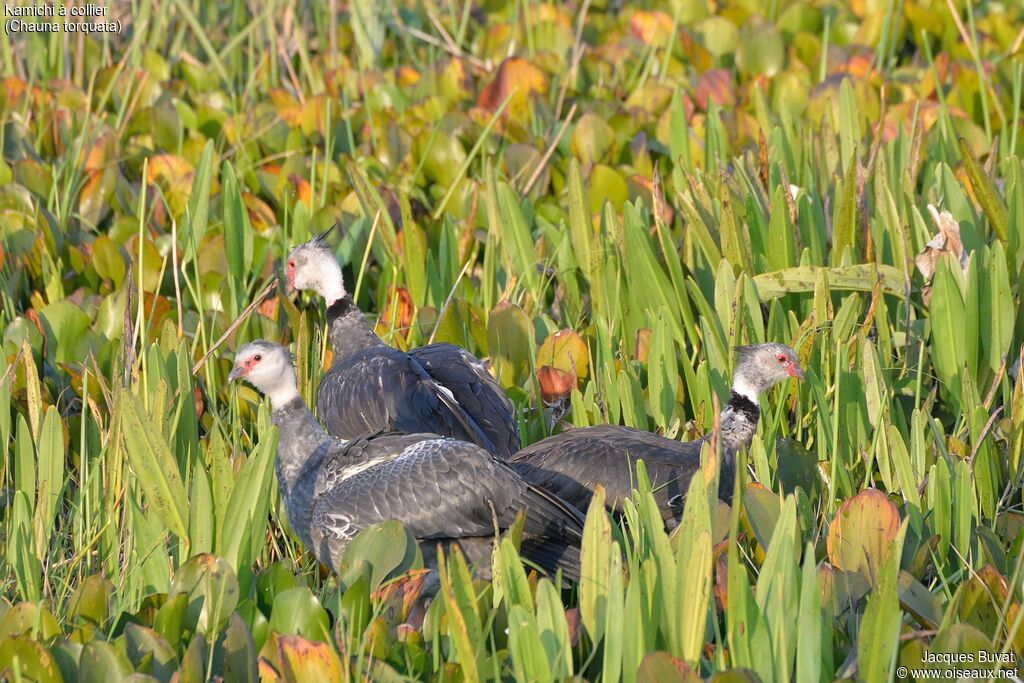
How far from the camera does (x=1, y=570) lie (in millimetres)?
3256

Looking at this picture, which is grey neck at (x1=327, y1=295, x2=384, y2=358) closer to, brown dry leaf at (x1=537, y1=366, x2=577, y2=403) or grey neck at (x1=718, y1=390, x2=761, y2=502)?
brown dry leaf at (x1=537, y1=366, x2=577, y2=403)

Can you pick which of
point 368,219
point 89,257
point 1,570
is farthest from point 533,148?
point 1,570

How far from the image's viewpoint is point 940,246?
422cm

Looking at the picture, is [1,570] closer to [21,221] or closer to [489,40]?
[21,221]

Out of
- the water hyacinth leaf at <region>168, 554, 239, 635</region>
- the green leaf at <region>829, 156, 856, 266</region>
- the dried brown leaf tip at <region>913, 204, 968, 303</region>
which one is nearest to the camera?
the water hyacinth leaf at <region>168, 554, 239, 635</region>

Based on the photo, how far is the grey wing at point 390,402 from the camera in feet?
14.0

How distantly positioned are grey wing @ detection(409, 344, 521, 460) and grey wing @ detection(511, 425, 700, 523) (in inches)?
9.6

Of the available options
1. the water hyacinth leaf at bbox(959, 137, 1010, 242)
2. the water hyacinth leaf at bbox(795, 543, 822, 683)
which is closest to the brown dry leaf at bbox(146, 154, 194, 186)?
the water hyacinth leaf at bbox(959, 137, 1010, 242)

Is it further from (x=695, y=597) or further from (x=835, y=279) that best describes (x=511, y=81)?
(x=695, y=597)

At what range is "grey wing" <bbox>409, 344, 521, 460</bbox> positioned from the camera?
4.20 metres

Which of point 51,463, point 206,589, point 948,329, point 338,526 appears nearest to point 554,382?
point 338,526

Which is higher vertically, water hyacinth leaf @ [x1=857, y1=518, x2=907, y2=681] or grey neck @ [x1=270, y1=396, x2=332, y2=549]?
water hyacinth leaf @ [x1=857, y1=518, x2=907, y2=681]

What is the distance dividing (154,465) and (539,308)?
190 centimetres

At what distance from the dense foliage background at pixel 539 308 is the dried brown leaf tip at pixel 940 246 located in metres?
0.01
